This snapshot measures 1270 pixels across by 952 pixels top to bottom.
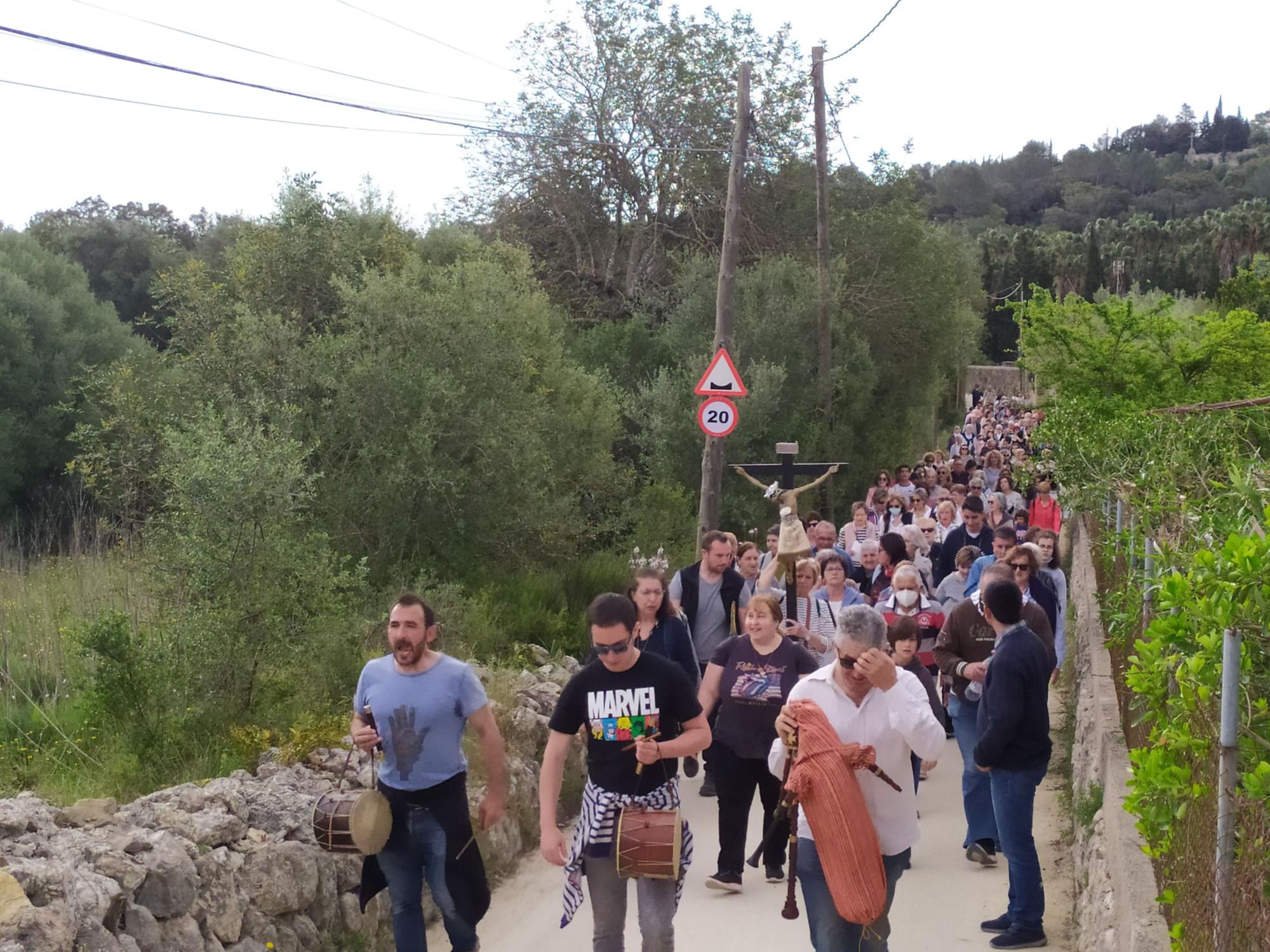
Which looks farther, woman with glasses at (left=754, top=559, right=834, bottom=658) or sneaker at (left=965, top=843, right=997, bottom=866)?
woman with glasses at (left=754, top=559, right=834, bottom=658)

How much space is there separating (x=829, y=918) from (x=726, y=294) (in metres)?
11.4

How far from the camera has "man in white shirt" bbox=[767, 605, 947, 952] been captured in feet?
16.1

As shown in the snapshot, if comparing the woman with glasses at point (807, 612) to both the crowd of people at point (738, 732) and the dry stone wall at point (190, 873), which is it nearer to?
the crowd of people at point (738, 732)

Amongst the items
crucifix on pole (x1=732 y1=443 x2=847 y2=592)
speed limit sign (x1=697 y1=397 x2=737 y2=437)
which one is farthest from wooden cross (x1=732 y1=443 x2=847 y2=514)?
speed limit sign (x1=697 y1=397 x2=737 y2=437)

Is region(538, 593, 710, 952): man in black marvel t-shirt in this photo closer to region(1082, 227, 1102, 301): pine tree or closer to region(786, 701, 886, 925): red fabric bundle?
region(786, 701, 886, 925): red fabric bundle

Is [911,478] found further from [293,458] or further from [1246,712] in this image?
[1246,712]

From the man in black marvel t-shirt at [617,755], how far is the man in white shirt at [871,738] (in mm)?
587

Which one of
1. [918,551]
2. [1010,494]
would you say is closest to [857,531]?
[918,551]

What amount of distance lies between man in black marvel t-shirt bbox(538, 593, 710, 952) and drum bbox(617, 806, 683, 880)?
13cm

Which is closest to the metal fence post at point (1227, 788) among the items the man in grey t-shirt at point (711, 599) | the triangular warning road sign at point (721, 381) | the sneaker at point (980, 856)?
the sneaker at point (980, 856)

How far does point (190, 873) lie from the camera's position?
18.1ft

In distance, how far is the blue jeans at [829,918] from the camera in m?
4.97

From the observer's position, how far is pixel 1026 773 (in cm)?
641

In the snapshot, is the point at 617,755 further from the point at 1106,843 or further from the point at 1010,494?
the point at 1010,494
